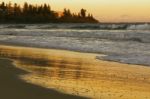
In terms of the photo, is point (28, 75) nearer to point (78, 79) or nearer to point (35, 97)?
point (78, 79)

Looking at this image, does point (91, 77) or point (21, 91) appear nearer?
point (21, 91)

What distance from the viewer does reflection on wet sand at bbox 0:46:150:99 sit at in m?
8.30

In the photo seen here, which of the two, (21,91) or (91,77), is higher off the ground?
(21,91)

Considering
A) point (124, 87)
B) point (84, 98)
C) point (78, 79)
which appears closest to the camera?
point (84, 98)

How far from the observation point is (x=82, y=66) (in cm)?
1222

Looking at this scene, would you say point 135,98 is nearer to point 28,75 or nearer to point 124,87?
point 124,87

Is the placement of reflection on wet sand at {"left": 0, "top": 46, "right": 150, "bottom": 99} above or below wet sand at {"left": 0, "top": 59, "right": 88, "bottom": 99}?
below

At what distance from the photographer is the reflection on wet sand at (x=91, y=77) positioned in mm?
8300

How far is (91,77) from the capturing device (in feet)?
33.0

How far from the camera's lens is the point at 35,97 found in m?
7.68

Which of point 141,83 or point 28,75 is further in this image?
point 28,75

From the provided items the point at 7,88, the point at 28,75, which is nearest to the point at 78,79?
the point at 28,75

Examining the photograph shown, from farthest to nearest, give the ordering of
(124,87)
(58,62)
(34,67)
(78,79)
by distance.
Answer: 1. (58,62)
2. (34,67)
3. (78,79)
4. (124,87)

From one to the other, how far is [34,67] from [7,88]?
3.55 meters
